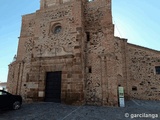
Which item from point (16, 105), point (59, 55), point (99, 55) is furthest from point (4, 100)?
point (99, 55)

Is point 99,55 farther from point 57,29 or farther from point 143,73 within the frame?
point 143,73

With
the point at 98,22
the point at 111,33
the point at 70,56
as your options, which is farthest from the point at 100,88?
the point at 98,22

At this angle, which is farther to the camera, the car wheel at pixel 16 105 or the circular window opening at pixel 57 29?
the circular window opening at pixel 57 29

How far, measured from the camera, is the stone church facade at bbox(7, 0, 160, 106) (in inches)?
349

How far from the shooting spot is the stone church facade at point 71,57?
29.1ft

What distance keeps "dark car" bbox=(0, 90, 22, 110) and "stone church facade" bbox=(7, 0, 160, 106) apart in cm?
188

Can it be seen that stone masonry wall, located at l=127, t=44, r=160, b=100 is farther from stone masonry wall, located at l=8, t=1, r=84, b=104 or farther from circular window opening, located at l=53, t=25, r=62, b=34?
circular window opening, located at l=53, t=25, r=62, b=34

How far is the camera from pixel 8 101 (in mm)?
7125

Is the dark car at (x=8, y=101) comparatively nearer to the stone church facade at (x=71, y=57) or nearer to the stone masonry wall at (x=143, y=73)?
the stone church facade at (x=71, y=57)

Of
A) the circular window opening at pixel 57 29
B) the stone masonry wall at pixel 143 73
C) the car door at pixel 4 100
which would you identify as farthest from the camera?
the stone masonry wall at pixel 143 73

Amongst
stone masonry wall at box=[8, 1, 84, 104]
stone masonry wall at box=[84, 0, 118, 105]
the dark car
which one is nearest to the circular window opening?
stone masonry wall at box=[8, 1, 84, 104]

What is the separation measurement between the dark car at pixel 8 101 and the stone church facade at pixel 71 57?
1.88 m

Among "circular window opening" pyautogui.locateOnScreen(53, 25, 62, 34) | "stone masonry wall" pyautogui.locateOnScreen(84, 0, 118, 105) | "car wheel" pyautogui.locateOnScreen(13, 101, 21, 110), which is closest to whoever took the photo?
"car wheel" pyautogui.locateOnScreen(13, 101, 21, 110)

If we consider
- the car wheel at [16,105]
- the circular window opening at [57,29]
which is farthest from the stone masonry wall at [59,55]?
the car wheel at [16,105]
